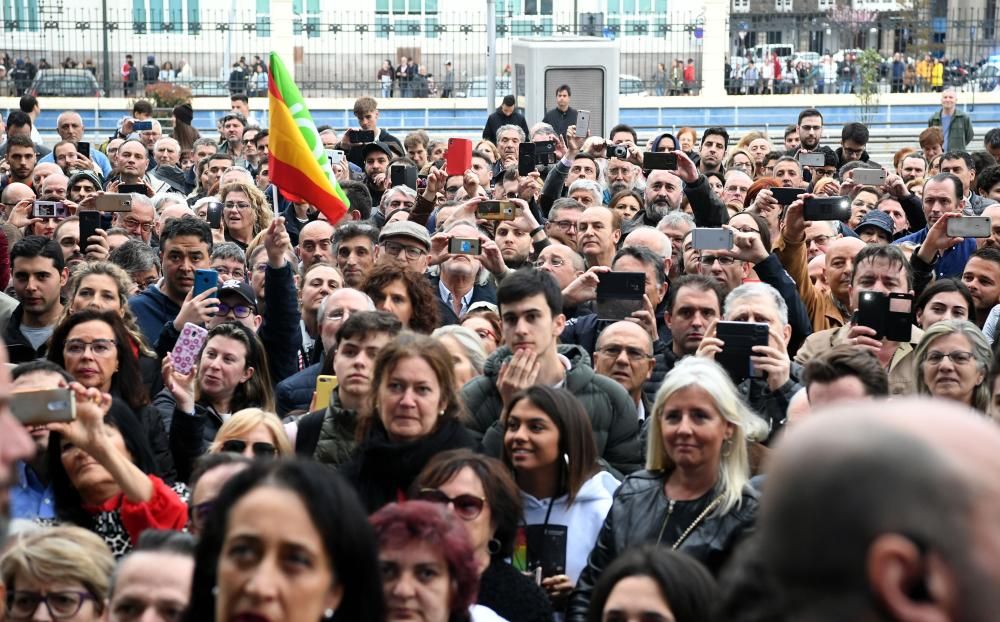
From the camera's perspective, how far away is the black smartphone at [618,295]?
25.7 feet

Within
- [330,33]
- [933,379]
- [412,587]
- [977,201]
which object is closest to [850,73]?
[330,33]

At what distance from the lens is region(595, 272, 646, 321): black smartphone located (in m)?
7.84

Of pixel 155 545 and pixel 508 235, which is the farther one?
pixel 508 235

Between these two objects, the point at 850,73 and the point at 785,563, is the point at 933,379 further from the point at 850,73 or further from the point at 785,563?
the point at 850,73

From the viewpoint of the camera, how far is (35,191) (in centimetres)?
1331

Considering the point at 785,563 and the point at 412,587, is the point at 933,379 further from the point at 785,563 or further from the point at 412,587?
the point at 785,563

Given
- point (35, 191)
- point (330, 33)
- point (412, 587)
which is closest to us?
point (412, 587)

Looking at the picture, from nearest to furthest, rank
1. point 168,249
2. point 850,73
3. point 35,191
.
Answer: point 168,249, point 35,191, point 850,73

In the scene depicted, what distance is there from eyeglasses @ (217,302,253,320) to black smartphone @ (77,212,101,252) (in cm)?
209

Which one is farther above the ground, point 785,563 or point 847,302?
point 785,563

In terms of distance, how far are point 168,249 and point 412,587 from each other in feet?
17.0

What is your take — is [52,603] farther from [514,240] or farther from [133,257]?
[514,240]

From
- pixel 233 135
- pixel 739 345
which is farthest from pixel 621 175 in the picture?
pixel 739 345

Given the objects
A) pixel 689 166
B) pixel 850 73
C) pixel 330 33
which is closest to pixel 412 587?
pixel 689 166
